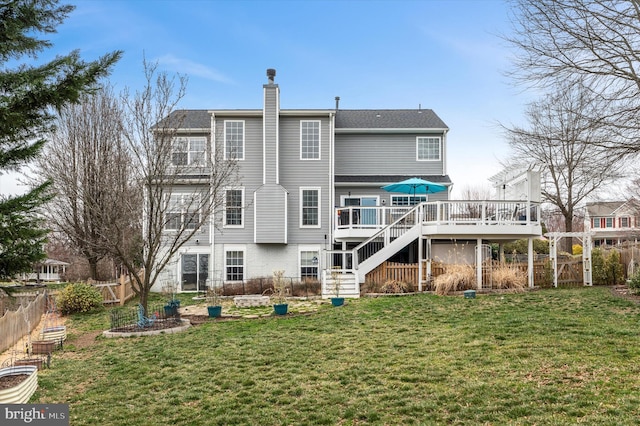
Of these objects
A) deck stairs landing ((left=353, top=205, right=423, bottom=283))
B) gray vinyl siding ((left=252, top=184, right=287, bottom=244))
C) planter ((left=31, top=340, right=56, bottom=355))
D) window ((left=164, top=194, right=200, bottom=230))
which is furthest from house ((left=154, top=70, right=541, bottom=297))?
planter ((left=31, top=340, right=56, bottom=355))

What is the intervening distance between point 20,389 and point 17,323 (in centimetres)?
719

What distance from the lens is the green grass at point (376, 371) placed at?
646cm

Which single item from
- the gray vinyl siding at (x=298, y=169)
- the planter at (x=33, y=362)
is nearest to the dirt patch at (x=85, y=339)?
the planter at (x=33, y=362)

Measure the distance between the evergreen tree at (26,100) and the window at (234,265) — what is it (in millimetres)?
17782

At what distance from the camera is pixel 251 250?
77.3ft

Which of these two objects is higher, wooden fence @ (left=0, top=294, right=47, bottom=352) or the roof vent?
the roof vent

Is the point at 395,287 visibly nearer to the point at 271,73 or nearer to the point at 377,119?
the point at 377,119

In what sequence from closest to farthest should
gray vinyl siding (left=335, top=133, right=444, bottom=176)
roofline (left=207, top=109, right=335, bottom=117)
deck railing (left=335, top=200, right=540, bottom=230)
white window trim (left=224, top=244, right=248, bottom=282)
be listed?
deck railing (left=335, top=200, right=540, bottom=230) → roofline (left=207, top=109, right=335, bottom=117) → white window trim (left=224, top=244, right=248, bottom=282) → gray vinyl siding (left=335, top=133, right=444, bottom=176)

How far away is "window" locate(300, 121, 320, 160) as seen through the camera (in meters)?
23.8

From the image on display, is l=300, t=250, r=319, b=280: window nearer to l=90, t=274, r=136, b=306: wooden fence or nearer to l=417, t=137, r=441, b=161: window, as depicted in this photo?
l=417, t=137, r=441, b=161: window

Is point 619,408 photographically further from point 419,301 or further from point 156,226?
point 156,226

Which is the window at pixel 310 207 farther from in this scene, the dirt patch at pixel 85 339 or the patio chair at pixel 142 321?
the dirt patch at pixel 85 339

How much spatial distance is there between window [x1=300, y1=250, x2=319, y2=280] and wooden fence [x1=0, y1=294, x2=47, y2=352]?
10754 mm

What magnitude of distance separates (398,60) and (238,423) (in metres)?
12.5
